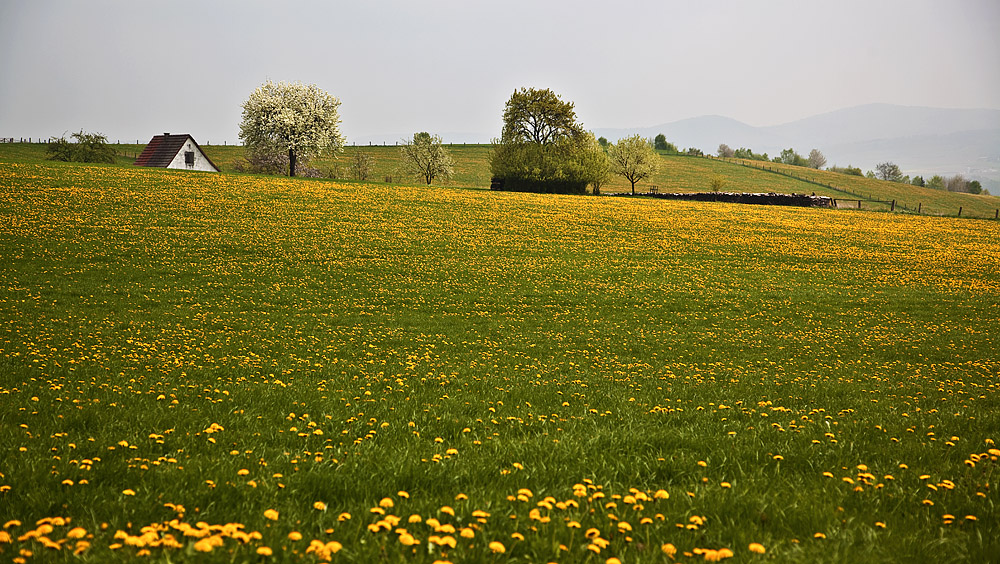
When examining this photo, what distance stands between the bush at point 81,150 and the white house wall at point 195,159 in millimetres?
8401

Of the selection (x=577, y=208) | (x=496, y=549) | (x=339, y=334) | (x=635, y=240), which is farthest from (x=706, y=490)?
(x=577, y=208)

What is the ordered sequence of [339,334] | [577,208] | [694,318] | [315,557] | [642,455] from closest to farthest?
[315,557], [642,455], [339,334], [694,318], [577,208]

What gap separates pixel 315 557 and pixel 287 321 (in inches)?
705

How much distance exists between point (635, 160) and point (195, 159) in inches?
2743

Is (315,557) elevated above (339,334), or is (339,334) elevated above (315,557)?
(315,557)

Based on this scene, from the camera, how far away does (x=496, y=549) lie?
3932 mm

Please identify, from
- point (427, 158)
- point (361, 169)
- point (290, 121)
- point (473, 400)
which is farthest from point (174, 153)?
point (473, 400)

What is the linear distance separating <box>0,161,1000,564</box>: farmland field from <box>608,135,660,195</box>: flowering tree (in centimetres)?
5792

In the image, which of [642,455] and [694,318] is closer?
[642,455]

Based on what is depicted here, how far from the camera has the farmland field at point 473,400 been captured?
179 inches

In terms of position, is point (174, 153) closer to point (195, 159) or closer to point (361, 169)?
point (195, 159)

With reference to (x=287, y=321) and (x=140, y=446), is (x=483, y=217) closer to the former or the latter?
(x=287, y=321)

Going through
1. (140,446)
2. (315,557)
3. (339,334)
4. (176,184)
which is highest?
(176,184)

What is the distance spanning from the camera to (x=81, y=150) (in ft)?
262
